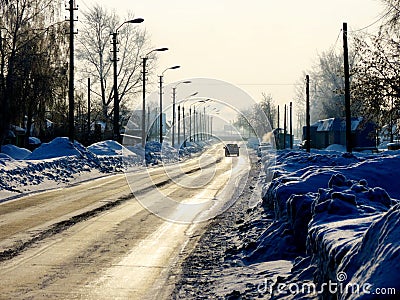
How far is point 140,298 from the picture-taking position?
730 centimetres

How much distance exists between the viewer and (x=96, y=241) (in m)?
11.3

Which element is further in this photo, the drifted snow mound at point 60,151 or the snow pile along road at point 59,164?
the drifted snow mound at point 60,151

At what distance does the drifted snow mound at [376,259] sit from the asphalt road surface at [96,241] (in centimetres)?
313

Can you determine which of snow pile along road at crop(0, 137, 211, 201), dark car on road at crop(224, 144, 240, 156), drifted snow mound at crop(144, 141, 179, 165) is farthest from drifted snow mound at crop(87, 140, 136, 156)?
dark car on road at crop(224, 144, 240, 156)

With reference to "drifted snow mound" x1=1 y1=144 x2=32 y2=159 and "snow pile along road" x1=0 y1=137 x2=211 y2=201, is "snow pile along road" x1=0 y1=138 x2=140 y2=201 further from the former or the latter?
"drifted snow mound" x1=1 y1=144 x2=32 y2=159

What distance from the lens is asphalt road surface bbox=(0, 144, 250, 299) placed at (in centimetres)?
784

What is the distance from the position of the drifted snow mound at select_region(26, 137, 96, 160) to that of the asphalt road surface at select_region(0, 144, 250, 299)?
12785 millimetres

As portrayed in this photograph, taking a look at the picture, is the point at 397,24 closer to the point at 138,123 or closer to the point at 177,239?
the point at 177,239

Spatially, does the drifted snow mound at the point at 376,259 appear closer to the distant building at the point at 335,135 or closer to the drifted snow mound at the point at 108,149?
the drifted snow mound at the point at 108,149

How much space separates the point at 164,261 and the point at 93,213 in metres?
5.96

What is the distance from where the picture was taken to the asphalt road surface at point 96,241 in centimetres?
784

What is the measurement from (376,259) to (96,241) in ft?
24.6

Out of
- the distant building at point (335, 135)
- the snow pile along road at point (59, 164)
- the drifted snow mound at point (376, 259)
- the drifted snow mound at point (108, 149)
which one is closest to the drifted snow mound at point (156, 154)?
the snow pile along road at point (59, 164)

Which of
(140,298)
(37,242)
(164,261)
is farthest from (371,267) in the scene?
(37,242)
